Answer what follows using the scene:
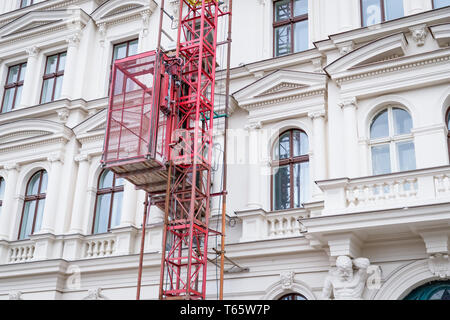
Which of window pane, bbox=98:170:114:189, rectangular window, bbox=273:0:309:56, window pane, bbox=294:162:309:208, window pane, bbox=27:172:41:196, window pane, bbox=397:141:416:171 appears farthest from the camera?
window pane, bbox=27:172:41:196

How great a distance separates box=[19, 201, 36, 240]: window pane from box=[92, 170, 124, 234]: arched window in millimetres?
1992

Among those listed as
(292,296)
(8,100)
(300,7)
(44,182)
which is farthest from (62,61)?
(292,296)

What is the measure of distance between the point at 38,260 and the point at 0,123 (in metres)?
5.07

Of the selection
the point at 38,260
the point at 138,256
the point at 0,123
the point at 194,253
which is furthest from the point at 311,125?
the point at 0,123

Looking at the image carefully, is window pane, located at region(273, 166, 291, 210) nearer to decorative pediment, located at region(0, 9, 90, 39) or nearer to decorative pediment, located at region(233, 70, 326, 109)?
decorative pediment, located at region(233, 70, 326, 109)

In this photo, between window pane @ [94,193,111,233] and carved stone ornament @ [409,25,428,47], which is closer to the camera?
carved stone ornament @ [409,25,428,47]

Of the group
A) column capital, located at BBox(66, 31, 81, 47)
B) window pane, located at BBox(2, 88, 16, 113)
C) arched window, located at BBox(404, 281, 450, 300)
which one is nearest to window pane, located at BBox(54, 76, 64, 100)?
column capital, located at BBox(66, 31, 81, 47)

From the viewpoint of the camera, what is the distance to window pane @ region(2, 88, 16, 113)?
63.1ft

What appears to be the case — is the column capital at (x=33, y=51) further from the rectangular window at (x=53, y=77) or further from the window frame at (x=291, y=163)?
the window frame at (x=291, y=163)

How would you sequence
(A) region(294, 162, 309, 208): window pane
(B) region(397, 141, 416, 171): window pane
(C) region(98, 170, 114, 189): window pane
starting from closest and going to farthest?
(B) region(397, 141, 416, 171): window pane
(A) region(294, 162, 309, 208): window pane
(C) region(98, 170, 114, 189): window pane

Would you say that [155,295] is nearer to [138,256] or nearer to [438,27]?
[138,256]

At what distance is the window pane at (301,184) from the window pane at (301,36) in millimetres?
3071

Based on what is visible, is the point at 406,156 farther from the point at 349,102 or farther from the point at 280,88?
the point at 280,88

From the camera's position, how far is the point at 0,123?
1864 cm
